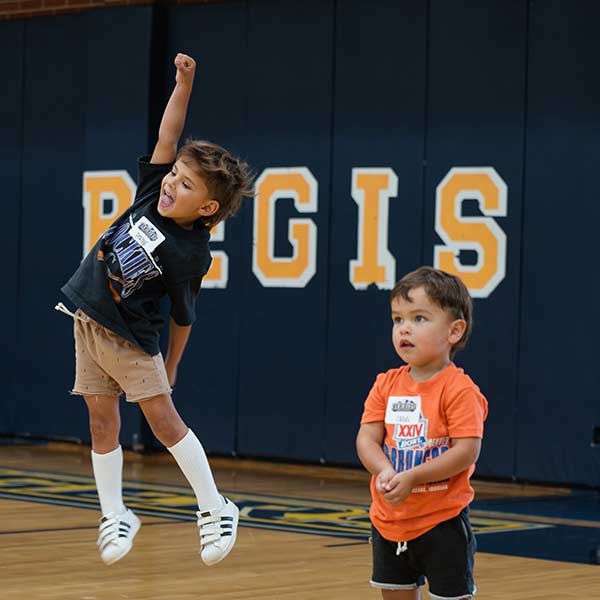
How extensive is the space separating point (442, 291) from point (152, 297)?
1226 mm

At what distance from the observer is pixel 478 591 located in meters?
4.75

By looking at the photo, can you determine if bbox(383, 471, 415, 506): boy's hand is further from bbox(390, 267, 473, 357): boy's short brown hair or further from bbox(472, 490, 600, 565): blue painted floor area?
bbox(472, 490, 600, 565): blue painted floor area

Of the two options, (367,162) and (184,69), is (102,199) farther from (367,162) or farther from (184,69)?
(184,69)

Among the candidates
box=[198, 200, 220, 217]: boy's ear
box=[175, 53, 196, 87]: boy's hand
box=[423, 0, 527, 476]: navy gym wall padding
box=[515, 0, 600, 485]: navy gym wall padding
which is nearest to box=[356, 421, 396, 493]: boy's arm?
box=[198, 200, 220, 217]: boy's ear

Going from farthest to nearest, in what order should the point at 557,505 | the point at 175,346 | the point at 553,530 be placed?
the point at 557,505 → the point at 553,530 → the point at 175,346

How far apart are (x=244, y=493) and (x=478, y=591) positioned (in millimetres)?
2917

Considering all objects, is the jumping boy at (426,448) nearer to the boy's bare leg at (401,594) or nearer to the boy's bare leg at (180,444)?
the boy's bare leg at (401,594)

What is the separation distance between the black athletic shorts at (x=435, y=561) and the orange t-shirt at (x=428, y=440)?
0.03 meters

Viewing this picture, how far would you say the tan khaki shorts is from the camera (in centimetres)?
430

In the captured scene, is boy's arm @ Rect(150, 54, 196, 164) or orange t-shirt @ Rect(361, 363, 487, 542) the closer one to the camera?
orange t-shirt @ Rect(361, 363, 487, 542)

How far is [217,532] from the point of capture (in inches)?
170

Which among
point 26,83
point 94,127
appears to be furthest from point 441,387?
point 26,83

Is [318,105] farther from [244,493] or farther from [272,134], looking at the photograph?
[244,493]

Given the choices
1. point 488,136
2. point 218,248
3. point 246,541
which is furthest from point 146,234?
point 218,248
